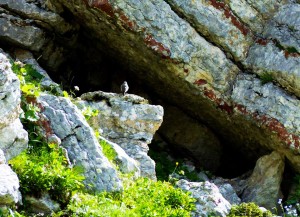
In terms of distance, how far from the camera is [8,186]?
9.20m

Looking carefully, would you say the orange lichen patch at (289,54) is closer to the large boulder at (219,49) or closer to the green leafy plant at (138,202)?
the large boulder at (219,49)

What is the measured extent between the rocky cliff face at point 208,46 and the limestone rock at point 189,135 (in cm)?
150

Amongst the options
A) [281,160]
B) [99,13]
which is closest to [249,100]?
[281,160]

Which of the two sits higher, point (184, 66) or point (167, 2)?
point (167, 2)

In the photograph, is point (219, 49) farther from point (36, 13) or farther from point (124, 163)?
point (124, 163)

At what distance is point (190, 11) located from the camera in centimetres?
1816

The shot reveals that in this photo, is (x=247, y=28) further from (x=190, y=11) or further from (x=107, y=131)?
(x=107, y=131)

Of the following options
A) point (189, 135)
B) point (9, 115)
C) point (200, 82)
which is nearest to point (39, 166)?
point (9, 115)

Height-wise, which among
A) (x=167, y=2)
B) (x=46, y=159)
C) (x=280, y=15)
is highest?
(x=280, y=15)

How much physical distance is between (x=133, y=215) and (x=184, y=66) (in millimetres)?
7824

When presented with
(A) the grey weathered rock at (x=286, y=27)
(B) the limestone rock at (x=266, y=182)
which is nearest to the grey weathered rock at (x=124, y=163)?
(B) the limestone rock at (x=266, y=182)

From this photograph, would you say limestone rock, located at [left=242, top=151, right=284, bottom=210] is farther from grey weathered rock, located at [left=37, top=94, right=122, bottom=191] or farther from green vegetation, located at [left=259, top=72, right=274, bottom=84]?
grey weathered rock, located at [left=37, top=94, right=122, bottom=191]

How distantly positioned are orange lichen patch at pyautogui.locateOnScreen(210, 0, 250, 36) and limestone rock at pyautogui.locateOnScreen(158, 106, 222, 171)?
4.18 m

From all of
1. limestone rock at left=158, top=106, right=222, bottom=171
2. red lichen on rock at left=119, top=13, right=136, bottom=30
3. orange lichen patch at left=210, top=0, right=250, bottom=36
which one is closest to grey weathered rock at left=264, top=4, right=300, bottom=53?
orange lichen patch at left=210, top=0, right=250, bottom=36
